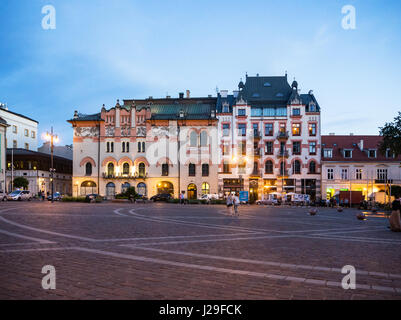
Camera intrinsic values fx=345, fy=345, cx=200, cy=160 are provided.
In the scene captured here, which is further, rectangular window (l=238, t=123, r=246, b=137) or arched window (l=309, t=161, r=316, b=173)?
rectangular window (l=238, t=123, r=246, b=137)

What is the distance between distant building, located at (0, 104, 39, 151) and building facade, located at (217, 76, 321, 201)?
4076 cm

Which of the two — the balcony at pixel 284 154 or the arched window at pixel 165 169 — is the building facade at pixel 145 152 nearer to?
the arched window at pixel 165 169

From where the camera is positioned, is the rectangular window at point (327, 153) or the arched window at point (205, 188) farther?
the arched window at point (205, 188)

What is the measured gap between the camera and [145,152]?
55844 mm

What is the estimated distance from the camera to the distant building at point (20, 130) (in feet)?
216

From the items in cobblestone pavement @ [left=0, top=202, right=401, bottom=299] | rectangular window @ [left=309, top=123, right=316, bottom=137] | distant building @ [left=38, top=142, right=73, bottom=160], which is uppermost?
rectangular window @ [left=309, top=123, right=316, bottom=137]

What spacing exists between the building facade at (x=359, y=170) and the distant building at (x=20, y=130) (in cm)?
5592

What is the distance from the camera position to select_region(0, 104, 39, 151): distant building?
65875mm

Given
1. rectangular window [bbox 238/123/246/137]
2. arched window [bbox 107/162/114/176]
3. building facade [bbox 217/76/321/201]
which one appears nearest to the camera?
building facade [bbox 217/76/321/201]

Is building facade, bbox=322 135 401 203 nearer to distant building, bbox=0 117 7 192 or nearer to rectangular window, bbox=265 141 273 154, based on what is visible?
rectangular window, bbox=265 141 273 154

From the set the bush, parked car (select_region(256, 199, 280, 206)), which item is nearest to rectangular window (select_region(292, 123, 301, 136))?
parked car (select_region(256, 199, 280, 206))

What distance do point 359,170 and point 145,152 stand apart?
109ft

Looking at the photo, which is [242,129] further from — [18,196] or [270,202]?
[18,196]

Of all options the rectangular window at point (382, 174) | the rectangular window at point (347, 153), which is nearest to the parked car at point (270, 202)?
the rectangular window at point (347, 153)
